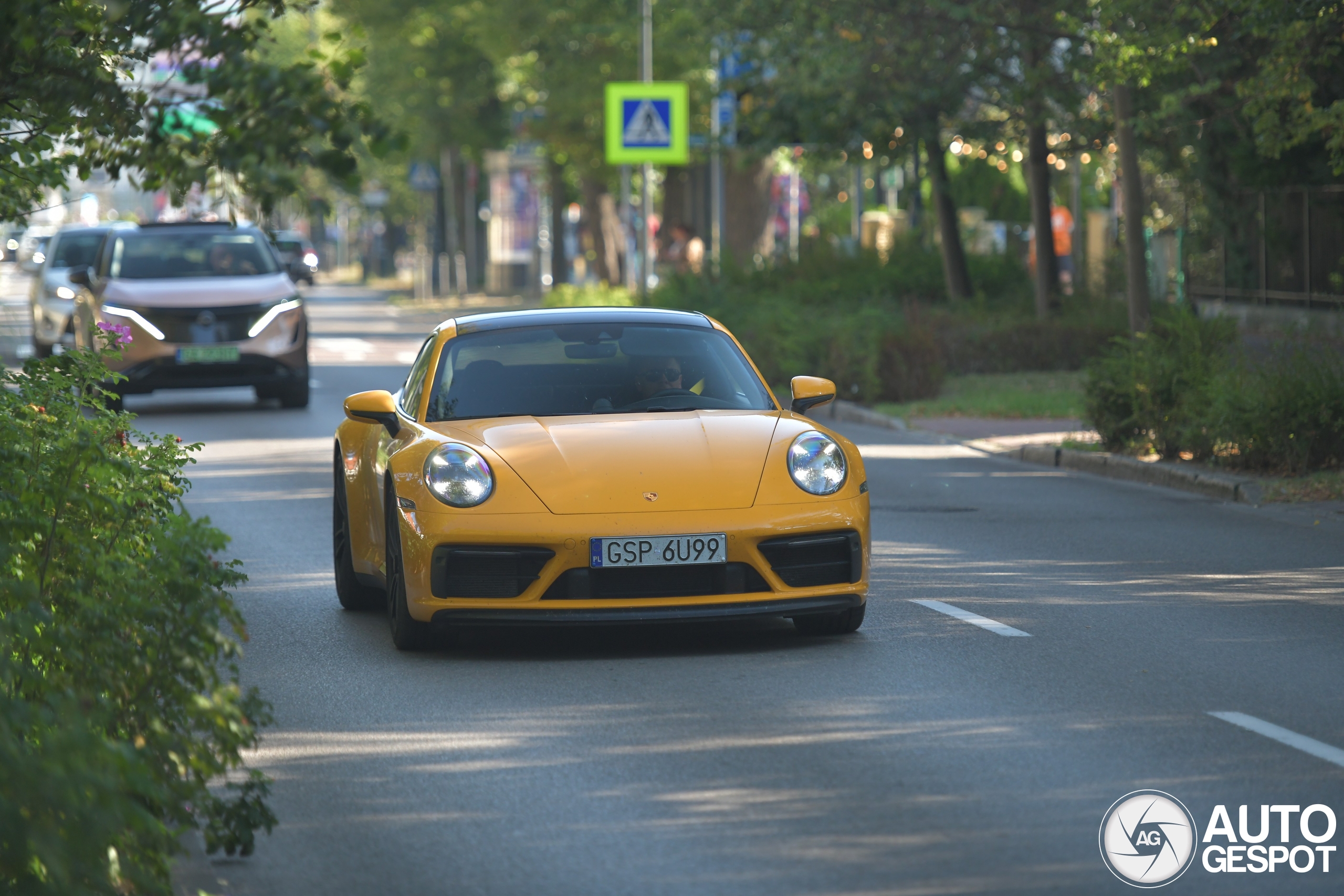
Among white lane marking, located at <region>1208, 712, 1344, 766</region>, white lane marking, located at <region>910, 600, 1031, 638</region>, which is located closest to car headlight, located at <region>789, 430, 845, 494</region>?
white lane marking, located at <region>910, 600, 1031, 638</region>

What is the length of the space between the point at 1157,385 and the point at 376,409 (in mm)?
8822

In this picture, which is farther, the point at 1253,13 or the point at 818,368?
the point at 818,368

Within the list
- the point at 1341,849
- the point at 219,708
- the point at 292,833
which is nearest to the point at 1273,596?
the point at 1341,849

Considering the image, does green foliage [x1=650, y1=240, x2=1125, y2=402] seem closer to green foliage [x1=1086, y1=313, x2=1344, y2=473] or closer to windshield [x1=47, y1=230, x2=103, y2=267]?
green foliage [x1=1086, y1=313, x2=1344, y2=473]

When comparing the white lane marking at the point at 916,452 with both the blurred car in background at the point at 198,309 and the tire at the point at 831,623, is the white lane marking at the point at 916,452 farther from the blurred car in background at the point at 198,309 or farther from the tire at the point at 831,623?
the tire at the point at 831,623

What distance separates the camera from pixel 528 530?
299 inches

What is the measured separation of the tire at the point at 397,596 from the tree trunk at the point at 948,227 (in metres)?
22.1

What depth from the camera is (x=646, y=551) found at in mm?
7562

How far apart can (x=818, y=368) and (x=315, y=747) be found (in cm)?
1627

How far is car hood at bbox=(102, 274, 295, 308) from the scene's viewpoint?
2106 cm

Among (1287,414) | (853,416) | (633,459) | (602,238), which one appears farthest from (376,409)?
(602,238)

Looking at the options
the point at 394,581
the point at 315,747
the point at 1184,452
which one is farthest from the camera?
the point at 1184,452

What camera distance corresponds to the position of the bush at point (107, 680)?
3.44 meters

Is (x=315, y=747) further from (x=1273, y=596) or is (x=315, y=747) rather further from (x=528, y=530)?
(x=1273, y=596)
